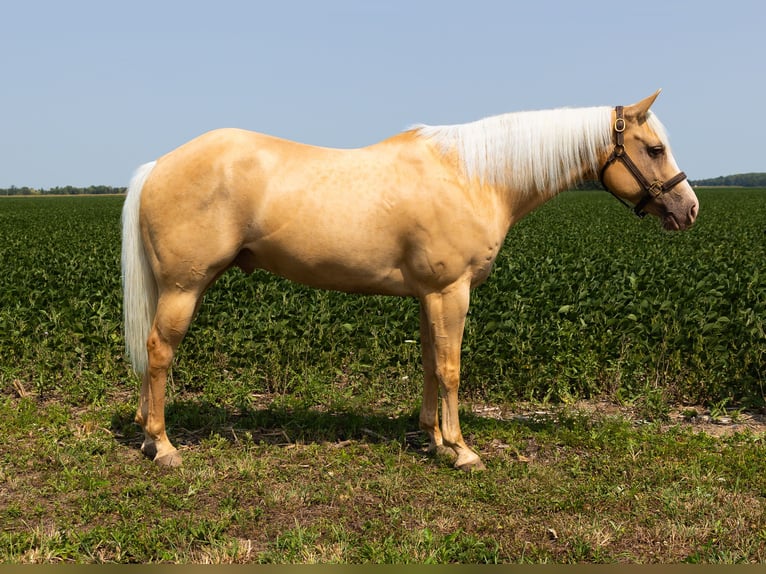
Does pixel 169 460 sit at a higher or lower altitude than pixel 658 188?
lower

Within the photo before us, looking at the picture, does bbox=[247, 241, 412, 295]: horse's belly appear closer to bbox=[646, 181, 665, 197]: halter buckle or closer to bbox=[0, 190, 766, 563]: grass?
bbox=[0, 190, 766, 563]: grass

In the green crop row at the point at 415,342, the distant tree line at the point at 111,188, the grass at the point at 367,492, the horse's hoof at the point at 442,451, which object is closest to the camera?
the grass at the point at 367,492

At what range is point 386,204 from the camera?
4.66 m

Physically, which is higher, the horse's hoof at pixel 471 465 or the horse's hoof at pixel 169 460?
the horse's hoof at pixel 169 460

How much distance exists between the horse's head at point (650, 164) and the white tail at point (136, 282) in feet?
11.8

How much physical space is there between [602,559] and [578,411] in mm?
2779

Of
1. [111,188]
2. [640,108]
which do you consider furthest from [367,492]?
[111,188]

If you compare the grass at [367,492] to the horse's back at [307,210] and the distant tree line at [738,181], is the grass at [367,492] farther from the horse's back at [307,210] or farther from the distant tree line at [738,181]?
the distant tree line at [738,181]

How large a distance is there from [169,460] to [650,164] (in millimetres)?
4285

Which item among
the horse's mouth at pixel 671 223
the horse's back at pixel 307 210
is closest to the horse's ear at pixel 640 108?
the horse's mouth at pixel 671 223

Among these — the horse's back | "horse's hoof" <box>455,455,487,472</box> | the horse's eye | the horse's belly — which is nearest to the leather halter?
the horse's eye

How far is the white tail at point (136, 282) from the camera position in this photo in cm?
496

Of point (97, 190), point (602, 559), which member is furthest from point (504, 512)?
point (97, 190)

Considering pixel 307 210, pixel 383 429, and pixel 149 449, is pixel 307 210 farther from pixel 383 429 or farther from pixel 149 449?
pixel 149 449
